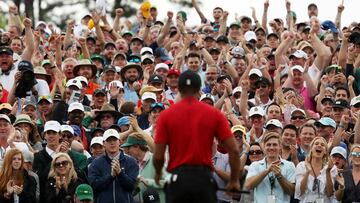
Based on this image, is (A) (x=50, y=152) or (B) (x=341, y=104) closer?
(A) (x=50, y=152)

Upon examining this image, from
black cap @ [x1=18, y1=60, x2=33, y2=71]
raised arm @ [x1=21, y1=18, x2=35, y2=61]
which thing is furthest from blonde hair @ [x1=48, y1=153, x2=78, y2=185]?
raised arm @ [x1=21, y1=18, x2=35, y2=61]

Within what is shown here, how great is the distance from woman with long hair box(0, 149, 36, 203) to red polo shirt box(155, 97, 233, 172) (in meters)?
5.69

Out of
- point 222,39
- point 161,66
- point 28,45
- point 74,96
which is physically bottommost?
point 74,96

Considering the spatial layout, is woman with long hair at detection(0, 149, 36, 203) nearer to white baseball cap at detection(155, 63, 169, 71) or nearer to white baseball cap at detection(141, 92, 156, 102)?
white baseball cap at detection(141, 92, 156, 102)

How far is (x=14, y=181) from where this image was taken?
2448cm

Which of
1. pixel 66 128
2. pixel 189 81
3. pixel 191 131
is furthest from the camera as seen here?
pixel 66 128

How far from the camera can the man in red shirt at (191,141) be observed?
19.1m

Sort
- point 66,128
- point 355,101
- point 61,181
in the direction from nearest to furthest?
point 61,181, point 66,128, point 355,101

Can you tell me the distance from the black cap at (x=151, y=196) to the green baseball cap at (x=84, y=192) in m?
0.86

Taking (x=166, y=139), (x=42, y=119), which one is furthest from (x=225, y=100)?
(x=166, y=139)

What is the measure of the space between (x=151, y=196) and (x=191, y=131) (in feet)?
18.1

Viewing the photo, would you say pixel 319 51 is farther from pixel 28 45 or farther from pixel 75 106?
pixel 75 106

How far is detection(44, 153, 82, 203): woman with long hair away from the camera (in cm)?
2452

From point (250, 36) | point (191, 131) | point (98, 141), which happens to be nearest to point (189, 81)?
point (191, 131)
